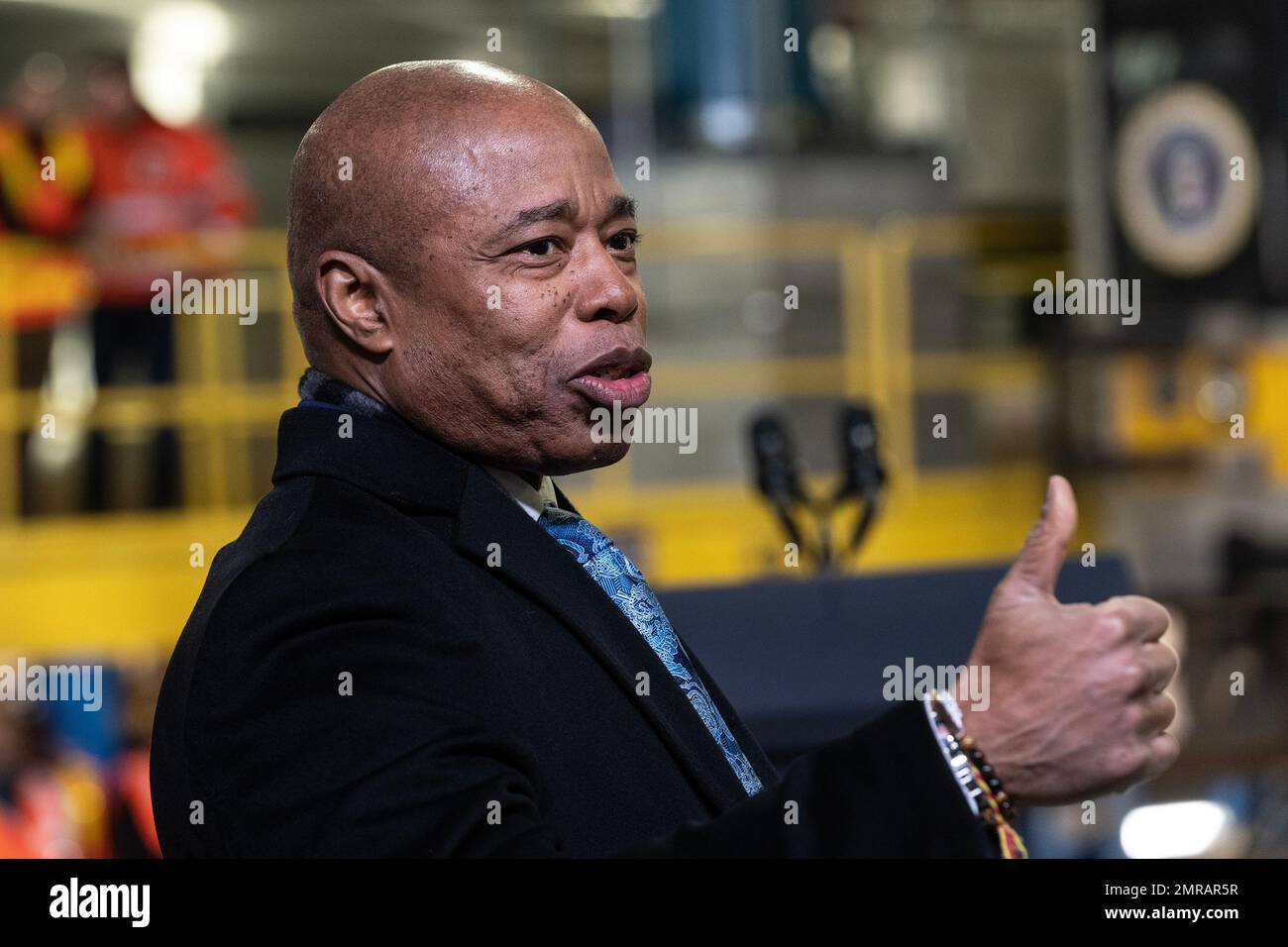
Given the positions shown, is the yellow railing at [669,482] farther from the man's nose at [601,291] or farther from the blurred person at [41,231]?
the man's nose at [601,291]

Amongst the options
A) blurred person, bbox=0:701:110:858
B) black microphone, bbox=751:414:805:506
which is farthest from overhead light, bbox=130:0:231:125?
black microphone, bbox=751:414:805:506

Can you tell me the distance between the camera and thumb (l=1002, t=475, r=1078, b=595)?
2.76 feet

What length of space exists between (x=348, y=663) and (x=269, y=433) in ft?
18.1

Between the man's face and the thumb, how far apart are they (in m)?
0.34

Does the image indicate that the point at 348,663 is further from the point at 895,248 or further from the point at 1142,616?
the point at 895,248

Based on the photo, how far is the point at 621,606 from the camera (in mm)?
1123

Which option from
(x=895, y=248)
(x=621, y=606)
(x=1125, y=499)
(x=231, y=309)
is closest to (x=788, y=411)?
(x=895, y=248)

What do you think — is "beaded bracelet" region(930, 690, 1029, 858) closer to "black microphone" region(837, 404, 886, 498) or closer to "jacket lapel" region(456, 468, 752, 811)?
"jacket lapel" region(456, 468, 752, 811)

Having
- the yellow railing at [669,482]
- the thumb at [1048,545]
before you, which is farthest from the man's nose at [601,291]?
the yellow railing at [669,482]

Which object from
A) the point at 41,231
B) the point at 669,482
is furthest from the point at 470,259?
the point at 669,482

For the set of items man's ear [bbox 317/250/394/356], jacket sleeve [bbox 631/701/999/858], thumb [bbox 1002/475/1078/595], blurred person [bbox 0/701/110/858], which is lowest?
blurred person [bbox 0/701/110/858]

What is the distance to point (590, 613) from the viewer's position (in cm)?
105

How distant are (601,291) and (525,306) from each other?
0.19ft

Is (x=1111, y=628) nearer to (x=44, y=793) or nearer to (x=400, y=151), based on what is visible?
(x=400, y=151)
